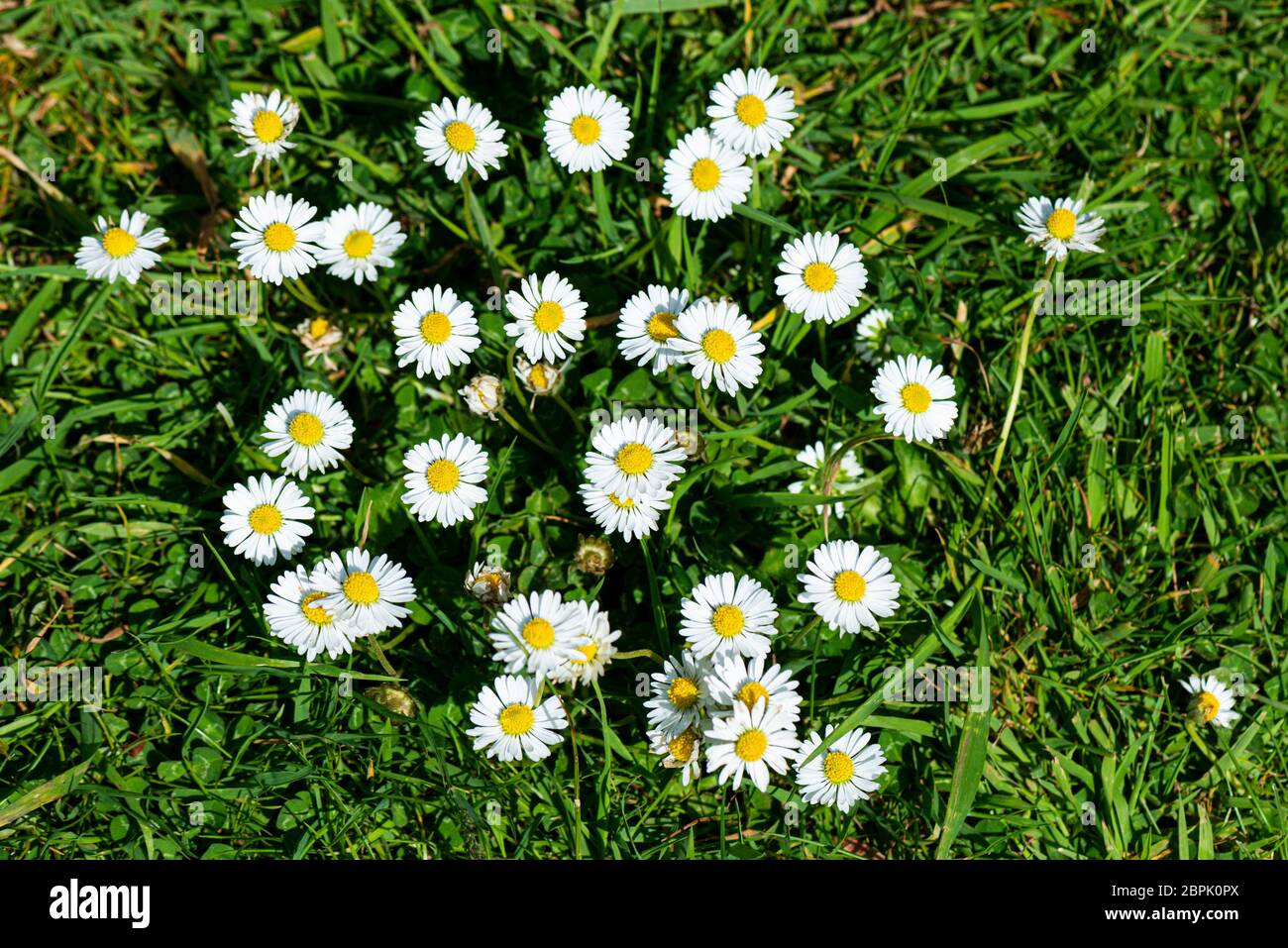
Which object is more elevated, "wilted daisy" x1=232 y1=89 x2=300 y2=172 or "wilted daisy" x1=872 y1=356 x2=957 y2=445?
"wilted daisy" x1=232 y1=89 x2=300 y2=172

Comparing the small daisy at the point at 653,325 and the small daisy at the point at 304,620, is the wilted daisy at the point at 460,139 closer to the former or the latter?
the small daisy at the point at 653,325

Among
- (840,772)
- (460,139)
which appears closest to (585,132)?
(460,139)

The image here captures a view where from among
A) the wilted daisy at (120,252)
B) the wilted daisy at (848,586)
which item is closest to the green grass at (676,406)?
the wilted daisy at (848,586)

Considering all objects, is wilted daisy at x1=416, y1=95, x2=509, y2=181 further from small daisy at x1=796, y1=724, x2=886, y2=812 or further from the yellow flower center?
small daisy at x1=796, y1=724, x2=886, y2=812

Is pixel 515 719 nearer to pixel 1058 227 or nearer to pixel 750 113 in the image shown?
pixel 750 113

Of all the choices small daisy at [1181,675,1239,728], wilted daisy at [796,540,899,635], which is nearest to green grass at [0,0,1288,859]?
small daisy at [1181,675,1239,728]
